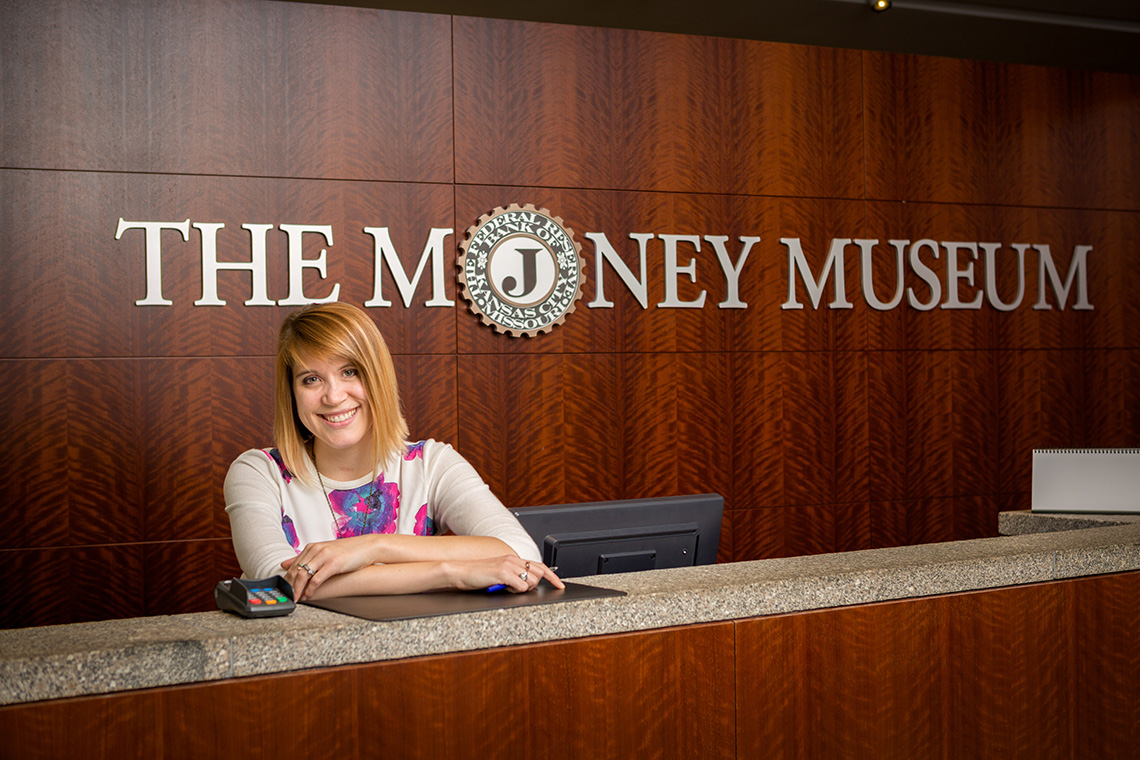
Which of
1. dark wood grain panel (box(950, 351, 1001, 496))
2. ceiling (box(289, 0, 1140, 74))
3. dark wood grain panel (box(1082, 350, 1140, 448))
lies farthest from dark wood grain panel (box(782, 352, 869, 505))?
ceiling (box(289, 0, 1140, 74))

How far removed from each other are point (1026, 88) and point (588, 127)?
2252 millimetres

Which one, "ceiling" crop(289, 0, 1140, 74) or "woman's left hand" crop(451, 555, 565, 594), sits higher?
"ceiling" crop(289, 0, 1140, 74)

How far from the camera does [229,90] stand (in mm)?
3766

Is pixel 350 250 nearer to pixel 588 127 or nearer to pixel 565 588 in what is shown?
pixel 588 127

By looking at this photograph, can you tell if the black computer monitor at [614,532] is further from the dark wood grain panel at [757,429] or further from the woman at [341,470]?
the dark wood grain panel at [757,429]

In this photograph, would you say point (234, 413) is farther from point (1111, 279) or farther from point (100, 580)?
point (1111, 279)

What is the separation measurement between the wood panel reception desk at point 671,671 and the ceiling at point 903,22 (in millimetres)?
3120

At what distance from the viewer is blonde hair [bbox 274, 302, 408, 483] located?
2.00m

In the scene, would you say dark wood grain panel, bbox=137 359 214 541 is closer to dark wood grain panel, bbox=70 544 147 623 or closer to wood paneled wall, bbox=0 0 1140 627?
wood paneled wall, bbox=0 0 1140 627

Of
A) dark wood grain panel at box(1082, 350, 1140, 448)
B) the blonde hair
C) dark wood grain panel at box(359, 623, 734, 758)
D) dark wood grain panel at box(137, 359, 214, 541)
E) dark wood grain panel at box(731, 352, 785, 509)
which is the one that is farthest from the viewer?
dark wood grain panel at box(1082, 350, 1140, 448)

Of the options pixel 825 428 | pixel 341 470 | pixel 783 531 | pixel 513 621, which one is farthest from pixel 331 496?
pixel 825 428

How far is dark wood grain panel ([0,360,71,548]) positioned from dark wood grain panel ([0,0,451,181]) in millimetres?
768

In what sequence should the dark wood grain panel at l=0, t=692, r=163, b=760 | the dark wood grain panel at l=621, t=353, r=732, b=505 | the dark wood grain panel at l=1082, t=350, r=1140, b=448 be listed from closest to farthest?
the dark wood grain panel at l=0, t=692, r=163, b=760 → the dark wood grain panel at l=621, t=353, r=732, b=505 → the dark wood grain panel at l=1082, t=350, r=1140, b=448

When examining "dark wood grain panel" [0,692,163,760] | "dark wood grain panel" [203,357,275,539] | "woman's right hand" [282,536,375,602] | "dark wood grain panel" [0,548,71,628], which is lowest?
"dark wood grain panel" [0,548,71,628]
